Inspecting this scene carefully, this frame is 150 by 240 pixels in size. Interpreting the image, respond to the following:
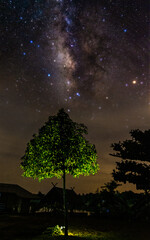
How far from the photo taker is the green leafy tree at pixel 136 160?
18703 millimetres

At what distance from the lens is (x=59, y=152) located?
1310 centimetres

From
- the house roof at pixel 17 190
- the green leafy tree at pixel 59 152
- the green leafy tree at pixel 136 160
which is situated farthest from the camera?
the house roof at pixel 17 190

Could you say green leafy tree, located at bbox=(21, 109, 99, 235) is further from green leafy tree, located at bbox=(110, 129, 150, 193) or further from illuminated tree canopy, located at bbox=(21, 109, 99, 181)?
green leafy tree, located at bbox=(110, 129, 150, 193)

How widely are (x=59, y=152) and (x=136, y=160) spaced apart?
10.2 m

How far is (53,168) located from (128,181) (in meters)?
9.42

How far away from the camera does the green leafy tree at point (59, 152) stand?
43.4ft

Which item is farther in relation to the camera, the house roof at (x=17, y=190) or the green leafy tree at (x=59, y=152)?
the house roof at (x=17, y=190)

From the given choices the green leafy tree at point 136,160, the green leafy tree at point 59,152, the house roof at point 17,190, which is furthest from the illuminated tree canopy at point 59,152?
the house roof at point 17,190

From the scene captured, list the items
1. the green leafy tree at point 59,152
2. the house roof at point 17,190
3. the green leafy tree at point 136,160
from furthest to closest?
the house roof at point 17,190 → the green leafy tree at point 136,160 → the green leafy tree at point 59,152

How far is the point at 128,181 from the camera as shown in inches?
762

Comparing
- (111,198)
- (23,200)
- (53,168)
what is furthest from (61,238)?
(23,200)

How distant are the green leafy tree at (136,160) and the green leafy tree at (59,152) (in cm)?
628

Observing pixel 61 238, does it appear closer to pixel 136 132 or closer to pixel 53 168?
pixel 53 168

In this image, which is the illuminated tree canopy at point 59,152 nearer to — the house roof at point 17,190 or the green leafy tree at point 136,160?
the green leafy tree at point 136,160
